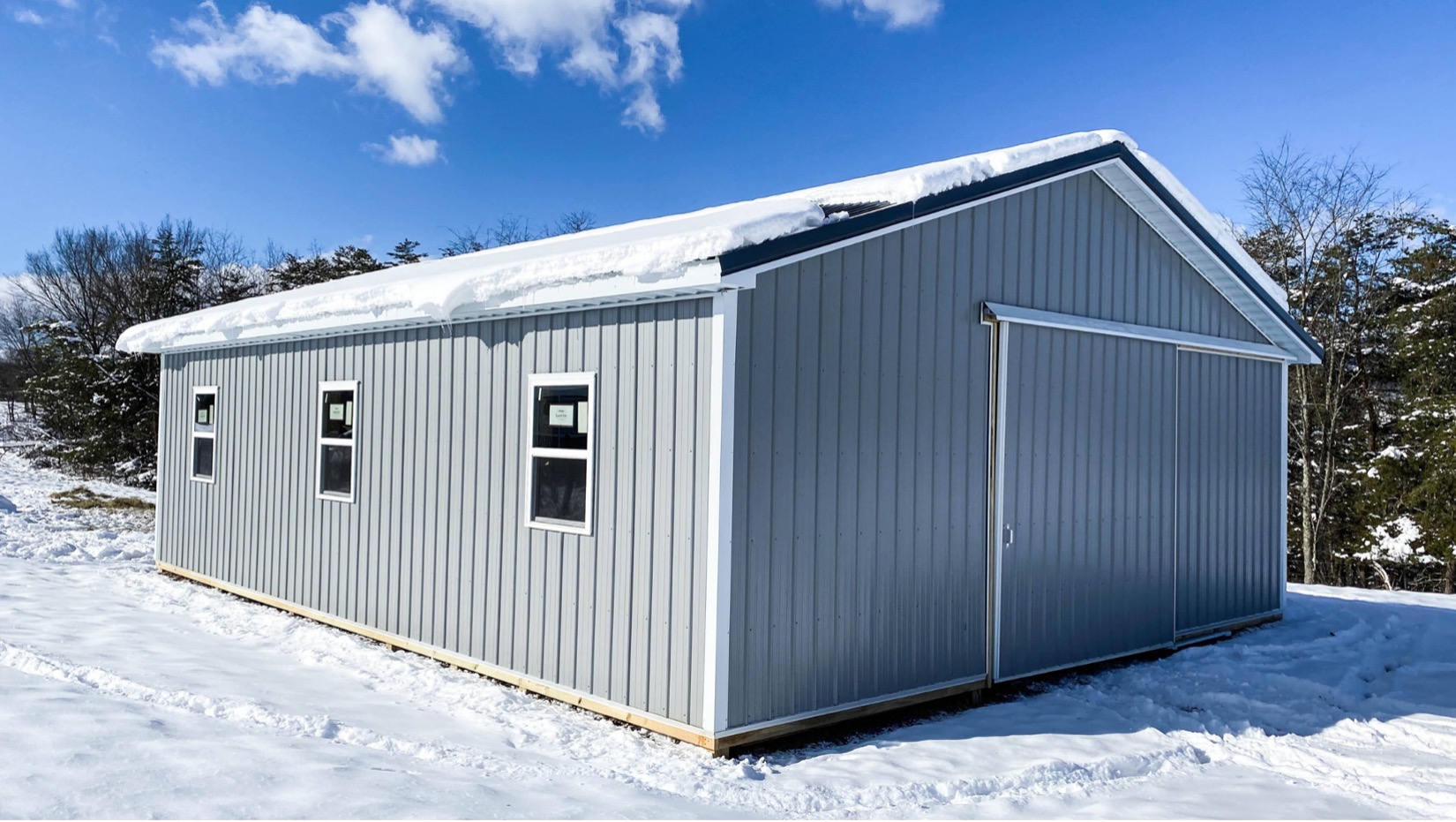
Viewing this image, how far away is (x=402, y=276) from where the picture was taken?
9.27 m

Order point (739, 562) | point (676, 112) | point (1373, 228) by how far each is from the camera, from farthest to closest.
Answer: point (676, 112)
point (1373, 228)
point (739, 562)

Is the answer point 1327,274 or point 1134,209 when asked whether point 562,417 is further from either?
point 1327,274

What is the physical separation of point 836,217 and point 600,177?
1028 inches

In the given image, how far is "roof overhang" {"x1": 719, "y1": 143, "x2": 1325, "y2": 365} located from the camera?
16.6ft

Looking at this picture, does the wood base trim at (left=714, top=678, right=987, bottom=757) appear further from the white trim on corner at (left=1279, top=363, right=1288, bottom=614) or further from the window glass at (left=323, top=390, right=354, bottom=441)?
the white trim on corner at (left=1279, top=363, right=1288, bottom=614)

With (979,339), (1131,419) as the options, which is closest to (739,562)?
(979,339)

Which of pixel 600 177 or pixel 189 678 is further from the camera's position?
pixel 600 177

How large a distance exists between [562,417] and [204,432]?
20.7 ft

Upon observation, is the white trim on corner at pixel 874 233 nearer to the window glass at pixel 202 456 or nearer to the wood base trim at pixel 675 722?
the wood base trim at pixel 675 722

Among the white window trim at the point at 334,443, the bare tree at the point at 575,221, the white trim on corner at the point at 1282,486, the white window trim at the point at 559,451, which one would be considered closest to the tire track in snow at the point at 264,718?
the white window trim at the point at 559,451

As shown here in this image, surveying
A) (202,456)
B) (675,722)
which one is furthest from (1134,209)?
(202,456)

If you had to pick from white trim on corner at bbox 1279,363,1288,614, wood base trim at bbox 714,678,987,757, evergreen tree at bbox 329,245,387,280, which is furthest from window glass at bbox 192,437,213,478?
evergreen tree at bbox 329,245,387,280

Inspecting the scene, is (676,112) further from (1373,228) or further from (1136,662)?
(1136,662)

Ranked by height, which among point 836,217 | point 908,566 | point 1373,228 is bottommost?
point 908,566
